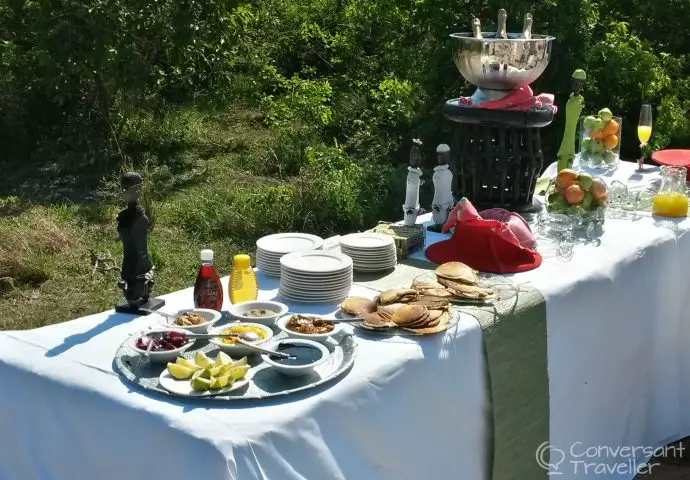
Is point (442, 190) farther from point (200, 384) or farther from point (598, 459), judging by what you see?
point (200, 384)

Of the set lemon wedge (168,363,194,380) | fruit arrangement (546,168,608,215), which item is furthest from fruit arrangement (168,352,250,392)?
fruit arrangement (546,168,608,215)

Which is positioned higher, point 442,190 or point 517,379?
point 442,190

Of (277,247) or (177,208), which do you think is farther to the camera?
(177,208)

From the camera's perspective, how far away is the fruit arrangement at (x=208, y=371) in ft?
6.52

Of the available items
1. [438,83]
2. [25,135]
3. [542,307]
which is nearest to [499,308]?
[542,307]

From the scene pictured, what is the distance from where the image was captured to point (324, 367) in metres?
2.14

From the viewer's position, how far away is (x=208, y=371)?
2.02m

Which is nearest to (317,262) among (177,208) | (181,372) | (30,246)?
(181,372)

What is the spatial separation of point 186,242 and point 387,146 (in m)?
2.28

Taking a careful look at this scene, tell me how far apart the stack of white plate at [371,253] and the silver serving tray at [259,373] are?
0.60 meters

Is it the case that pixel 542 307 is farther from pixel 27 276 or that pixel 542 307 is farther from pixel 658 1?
pixel 658 1

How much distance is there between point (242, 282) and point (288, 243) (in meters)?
0.39

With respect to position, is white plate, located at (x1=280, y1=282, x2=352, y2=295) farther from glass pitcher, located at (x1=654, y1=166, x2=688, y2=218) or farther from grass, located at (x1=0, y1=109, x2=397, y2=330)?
grass, located at (x1=0, y1=109, x2=397, y2=330)

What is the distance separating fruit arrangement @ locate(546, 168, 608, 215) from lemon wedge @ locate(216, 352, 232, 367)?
5.37ft
